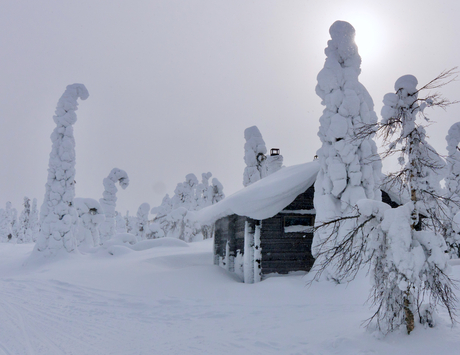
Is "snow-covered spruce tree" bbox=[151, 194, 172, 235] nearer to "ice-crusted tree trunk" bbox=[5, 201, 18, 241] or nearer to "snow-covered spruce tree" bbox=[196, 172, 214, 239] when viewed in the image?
"snow-covered spruce tree" bbox=[196, 172, 214, 239]

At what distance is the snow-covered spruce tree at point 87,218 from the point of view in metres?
26.8

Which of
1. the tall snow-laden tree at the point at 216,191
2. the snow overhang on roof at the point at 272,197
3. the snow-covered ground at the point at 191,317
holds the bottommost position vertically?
the snow-covered ground at the point at 191,317

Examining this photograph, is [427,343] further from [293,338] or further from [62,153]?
[62,153]

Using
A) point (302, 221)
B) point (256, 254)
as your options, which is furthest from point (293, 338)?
point (302, 221)

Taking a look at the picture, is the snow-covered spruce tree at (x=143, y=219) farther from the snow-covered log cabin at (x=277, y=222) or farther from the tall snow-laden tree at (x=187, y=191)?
the snow-covered log cabin at (x=277, y=222)

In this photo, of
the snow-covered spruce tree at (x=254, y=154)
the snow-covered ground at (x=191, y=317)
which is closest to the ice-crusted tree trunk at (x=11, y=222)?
the snow-covered spruce tree at (x=254, y=154)

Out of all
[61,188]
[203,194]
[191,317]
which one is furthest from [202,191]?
[191,317]

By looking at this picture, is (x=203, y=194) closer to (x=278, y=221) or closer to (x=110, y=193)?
(x=110, y=193)

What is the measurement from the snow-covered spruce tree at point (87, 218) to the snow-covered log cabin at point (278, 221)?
17326 mm

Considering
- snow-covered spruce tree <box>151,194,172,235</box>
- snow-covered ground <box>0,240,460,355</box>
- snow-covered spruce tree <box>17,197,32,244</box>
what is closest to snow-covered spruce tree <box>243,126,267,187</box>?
snow-covered ground <box>0,240,460,355</box>

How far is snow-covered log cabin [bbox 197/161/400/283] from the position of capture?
11.2m

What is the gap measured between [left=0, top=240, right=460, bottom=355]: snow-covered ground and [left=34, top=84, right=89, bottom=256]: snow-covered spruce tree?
715 cm

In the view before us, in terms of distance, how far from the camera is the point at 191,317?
7.73 metres

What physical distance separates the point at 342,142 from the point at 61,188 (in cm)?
→ 1631
